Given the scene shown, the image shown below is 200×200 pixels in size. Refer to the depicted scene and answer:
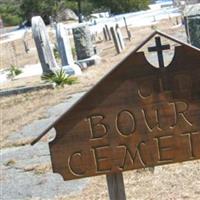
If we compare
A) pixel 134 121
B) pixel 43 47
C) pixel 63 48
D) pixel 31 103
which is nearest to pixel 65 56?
pixel 63 48

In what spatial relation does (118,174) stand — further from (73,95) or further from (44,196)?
(73,95)

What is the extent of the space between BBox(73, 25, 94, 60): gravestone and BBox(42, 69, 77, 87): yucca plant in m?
3.31

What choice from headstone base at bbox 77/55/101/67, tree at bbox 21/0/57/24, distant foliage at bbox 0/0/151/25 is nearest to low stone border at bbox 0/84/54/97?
headstone base at bbox 77/55/101/67

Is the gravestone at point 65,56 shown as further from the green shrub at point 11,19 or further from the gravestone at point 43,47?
the green shrub at point 11,19

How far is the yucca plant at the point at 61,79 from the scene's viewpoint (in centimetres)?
1432

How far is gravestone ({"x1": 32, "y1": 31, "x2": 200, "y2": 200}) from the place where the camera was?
356 centimetres

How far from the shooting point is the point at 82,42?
18281 mm

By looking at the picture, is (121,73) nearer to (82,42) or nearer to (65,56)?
(65,56)

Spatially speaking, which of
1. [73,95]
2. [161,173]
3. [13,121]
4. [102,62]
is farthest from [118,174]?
[102,62]

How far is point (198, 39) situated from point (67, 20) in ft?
165

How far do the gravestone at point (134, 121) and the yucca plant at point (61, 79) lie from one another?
10580 millimetres

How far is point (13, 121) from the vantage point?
10727mm

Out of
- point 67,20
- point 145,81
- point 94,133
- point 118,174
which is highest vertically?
point 145,81

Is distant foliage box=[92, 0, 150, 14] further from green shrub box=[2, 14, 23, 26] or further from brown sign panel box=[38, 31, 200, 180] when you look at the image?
brown sign panel box=[38, 31, 200, 180]
